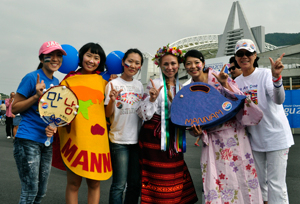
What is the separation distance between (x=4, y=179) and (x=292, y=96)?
9.99 metres

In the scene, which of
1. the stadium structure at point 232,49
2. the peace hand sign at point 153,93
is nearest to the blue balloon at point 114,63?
the peace hand sign at point 153,93

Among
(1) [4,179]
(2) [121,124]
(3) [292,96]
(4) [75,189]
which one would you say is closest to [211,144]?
(2) [121,124]

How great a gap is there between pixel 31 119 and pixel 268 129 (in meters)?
2.37

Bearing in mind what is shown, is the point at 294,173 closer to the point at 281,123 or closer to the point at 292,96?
the point at 281,123

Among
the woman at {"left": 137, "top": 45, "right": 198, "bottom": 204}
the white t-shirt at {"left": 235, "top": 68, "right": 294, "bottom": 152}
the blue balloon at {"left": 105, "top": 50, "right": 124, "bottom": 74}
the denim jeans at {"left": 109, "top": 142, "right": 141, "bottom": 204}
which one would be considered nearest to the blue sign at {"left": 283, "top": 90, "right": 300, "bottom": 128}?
the white t-shirt at {"left": 235, "top": 68, "right": 294, "bottom": 152}

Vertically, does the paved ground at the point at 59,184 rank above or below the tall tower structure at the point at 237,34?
below

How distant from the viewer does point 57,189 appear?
3.80 metres

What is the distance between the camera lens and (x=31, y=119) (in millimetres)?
2111

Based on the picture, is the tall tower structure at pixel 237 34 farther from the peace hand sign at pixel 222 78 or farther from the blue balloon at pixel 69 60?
the blue balloon at pixel 69 60

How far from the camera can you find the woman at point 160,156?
234 centimetres

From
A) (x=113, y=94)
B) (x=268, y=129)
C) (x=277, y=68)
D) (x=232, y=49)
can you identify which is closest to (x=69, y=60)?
Answer: (x=113, y=94)

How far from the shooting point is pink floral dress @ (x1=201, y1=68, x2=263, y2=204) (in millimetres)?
2260

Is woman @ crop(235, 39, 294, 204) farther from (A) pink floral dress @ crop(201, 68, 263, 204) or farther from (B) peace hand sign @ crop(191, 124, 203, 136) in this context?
(B) peace hand sign @ crop(191, 124, 203, 136)

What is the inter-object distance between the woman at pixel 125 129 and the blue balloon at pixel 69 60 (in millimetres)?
441
